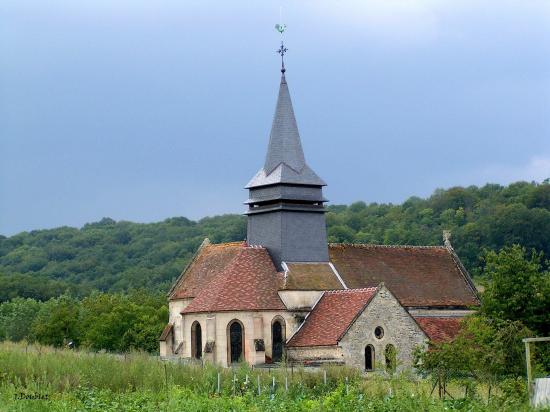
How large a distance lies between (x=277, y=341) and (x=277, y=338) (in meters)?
0.14

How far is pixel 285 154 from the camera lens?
176ft

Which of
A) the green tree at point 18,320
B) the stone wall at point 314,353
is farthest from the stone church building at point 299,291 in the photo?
the green tree at point 18,320

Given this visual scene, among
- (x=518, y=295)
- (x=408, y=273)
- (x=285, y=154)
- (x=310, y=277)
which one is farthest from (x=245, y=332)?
(x=518, y=295)

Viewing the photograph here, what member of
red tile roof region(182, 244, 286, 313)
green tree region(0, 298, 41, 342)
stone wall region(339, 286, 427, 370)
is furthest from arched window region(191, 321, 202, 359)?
green tree region(0, 298, 41, 342)

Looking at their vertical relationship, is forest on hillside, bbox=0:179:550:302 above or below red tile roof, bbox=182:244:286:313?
above

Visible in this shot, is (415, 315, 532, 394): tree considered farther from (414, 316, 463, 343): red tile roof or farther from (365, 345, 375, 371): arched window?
(414, 316, 463, 343): red tile roof

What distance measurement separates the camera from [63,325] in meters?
70.5

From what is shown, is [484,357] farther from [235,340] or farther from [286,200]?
[286,200]

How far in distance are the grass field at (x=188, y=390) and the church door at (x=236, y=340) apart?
911cm

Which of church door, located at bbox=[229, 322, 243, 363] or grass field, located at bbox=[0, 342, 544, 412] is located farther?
church door, located at bbox=[229, 322, 243, 363]

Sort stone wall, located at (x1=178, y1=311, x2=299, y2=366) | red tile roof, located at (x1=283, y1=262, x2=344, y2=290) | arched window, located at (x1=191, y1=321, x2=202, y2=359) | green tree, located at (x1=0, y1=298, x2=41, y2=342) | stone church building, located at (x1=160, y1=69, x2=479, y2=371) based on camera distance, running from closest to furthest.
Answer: stone church building, located at (x1=160, y1=69, x2=479, y2=371) < stone wall, located at (x1=178, y1=311, x2=299, y2=366) < red tile roof, located at (x1=283, y1=262, x2=344, y2=290) < arched window, located at (x1=191, y1=321, x2=202, y2=359) < green tree, located at (x1=0, y1=298, x2=41, y2=342)

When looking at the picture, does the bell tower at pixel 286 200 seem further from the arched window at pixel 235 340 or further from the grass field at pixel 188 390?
the grass field at pixel 188 390

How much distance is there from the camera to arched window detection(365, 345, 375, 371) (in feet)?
157

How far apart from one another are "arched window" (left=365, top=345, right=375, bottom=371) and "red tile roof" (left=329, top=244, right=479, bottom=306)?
5.17 m
